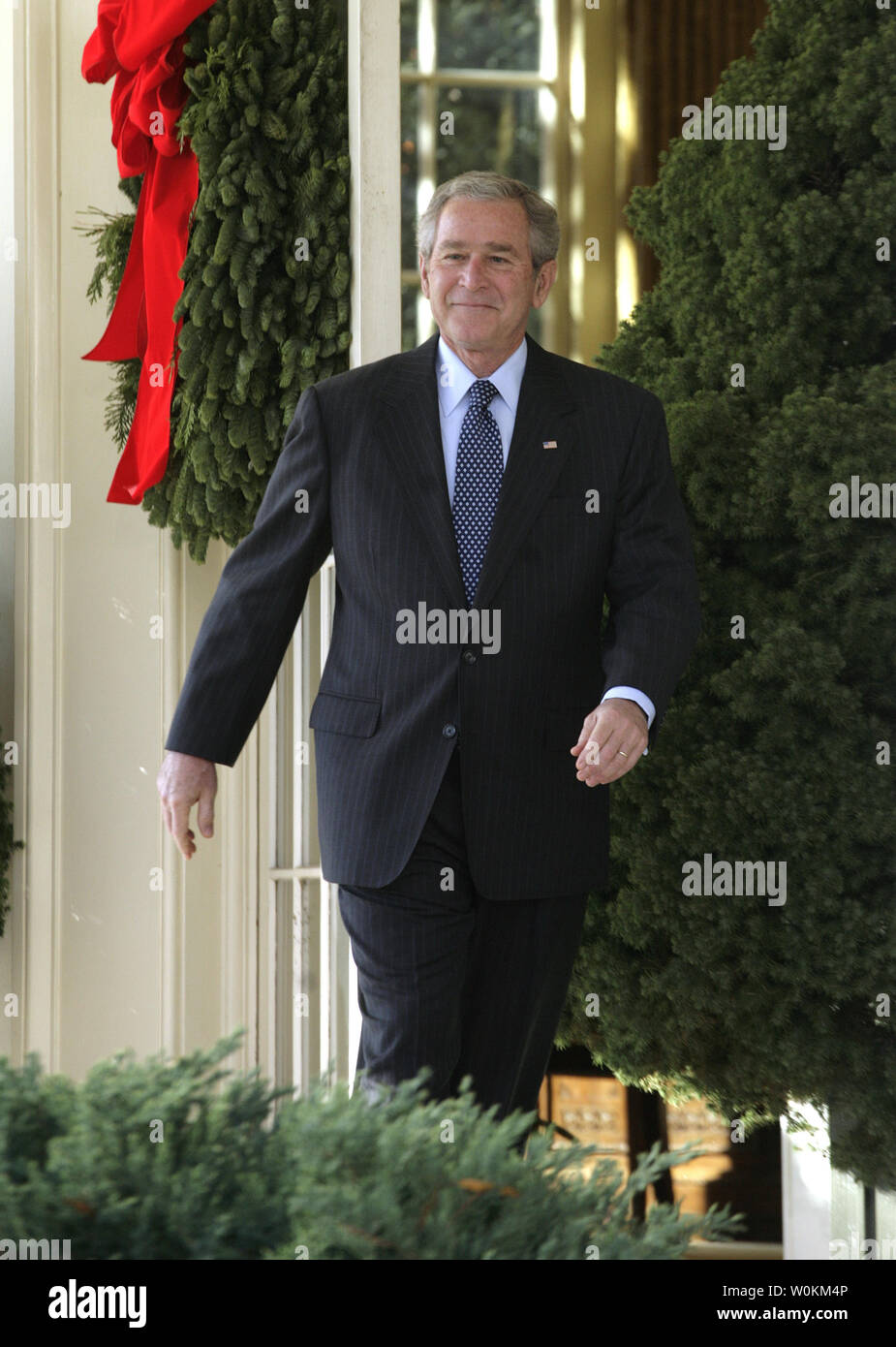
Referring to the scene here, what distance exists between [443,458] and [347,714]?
1.30 ft

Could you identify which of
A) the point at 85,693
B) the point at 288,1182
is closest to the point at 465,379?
the point at 288,1182

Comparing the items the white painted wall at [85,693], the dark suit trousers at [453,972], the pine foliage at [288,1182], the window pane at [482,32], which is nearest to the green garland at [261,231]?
the white painted wall at [85,693]

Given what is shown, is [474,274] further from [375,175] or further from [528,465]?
[375,175]

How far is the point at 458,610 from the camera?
2.28 m

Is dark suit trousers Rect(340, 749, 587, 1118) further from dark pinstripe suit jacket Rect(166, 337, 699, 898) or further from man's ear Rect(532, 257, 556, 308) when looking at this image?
man's ear Rect(532, 257, 556, 308)

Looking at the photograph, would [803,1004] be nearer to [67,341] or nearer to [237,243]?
[237,243]

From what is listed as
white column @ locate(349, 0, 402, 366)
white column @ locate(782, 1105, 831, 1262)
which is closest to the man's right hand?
white column @ locate(349, 0, 402, 366)

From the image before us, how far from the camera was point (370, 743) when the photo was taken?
2.29m

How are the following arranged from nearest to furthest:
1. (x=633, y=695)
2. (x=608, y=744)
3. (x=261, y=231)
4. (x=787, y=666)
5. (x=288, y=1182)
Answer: (x=288, y=1182) < (x=608, y=744) < (x=633, y=695) < (x=787, y=666) < (x=261, y=231)

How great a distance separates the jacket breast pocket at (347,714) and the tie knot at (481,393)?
0.46m

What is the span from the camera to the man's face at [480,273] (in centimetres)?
238

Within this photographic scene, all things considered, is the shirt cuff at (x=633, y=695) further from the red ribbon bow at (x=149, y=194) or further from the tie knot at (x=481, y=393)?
the red ribbon bow at (x=149, y=194)
